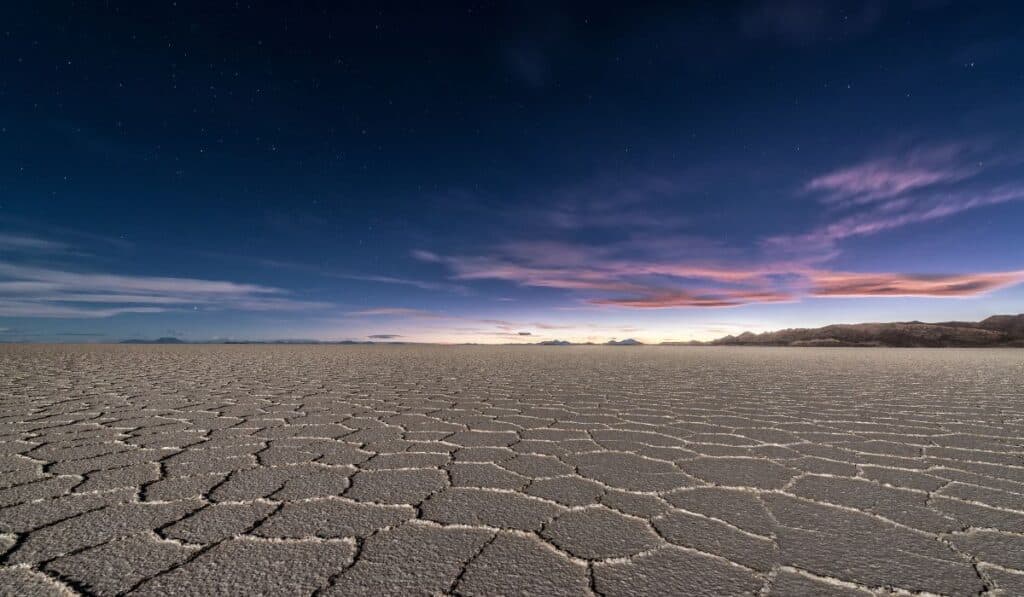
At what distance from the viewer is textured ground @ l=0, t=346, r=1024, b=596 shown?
120cm

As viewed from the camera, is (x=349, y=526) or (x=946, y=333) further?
(x=946, y=333)

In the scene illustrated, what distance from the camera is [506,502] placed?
1.73m

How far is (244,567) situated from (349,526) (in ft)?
1.08

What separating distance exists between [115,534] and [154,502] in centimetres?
28

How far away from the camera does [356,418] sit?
3.40 metres

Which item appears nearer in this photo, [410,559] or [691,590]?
[691,590]

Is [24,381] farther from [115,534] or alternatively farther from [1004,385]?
[1004,385]

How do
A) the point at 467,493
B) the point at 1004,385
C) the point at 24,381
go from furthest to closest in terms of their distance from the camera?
the point at 1004,385 → the point at 24,381 → the point at 467,493

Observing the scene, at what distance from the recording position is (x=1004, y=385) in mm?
6129

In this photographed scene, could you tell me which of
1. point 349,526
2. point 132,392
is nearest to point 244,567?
point 349,526

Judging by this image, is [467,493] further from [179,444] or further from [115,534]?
[179,444]

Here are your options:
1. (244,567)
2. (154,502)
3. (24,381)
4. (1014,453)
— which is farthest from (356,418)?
(24,381)

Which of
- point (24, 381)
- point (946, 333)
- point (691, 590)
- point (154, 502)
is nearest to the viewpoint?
point (691, 590)

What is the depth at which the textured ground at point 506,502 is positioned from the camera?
1200mm
